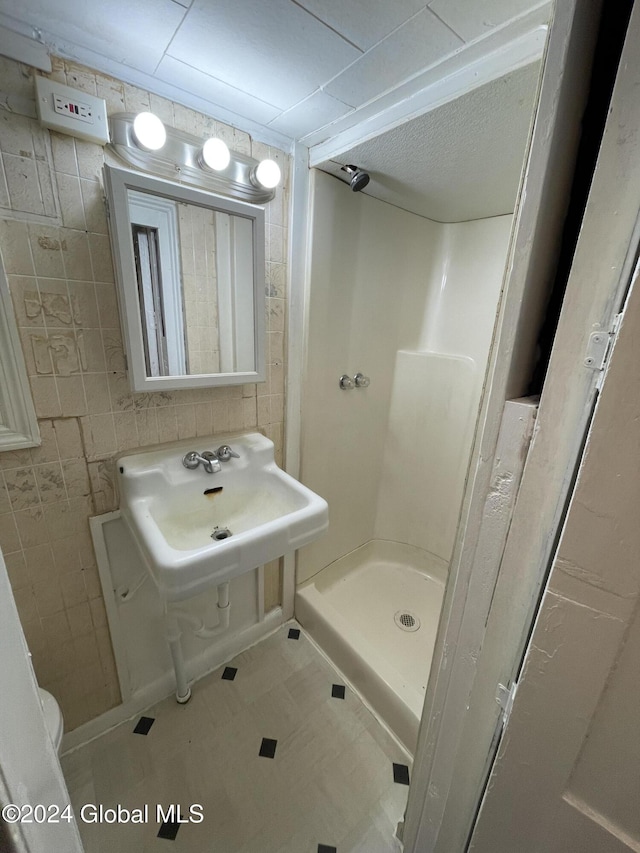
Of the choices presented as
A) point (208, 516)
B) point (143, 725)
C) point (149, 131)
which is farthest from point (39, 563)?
point (149, 131)

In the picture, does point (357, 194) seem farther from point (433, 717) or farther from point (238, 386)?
point (433, 717)

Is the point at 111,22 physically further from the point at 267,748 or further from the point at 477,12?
the point at 267,748

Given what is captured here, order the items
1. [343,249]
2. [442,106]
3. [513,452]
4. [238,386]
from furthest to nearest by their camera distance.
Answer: [343,249] < [238,386] < [442,106] < [513,452]

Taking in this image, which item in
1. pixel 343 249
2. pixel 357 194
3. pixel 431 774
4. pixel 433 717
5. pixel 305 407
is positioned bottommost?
pixel 431 774

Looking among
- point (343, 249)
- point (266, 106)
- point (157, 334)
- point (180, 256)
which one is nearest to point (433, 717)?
point (157, 334)

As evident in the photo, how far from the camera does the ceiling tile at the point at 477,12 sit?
62cm

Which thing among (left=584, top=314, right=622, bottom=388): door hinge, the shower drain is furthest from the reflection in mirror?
the shower drain

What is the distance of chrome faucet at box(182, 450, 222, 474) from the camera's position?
1107 mm

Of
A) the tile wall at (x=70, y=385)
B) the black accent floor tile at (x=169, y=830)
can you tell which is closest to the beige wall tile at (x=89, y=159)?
the tile wall at (x=70, y=385)

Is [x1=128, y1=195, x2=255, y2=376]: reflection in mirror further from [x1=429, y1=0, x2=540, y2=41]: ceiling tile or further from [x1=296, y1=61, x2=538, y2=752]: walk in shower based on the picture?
[x1=429, y1=0, x2=540, y2=41]: ceiling tile

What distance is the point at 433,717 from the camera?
0.69 meters

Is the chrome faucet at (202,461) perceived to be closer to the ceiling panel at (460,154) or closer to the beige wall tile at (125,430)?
the beige wall tile at (125,430)

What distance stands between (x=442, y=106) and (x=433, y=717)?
53.3 inches

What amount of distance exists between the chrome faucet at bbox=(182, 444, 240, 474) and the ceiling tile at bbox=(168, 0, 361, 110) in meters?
1.01
